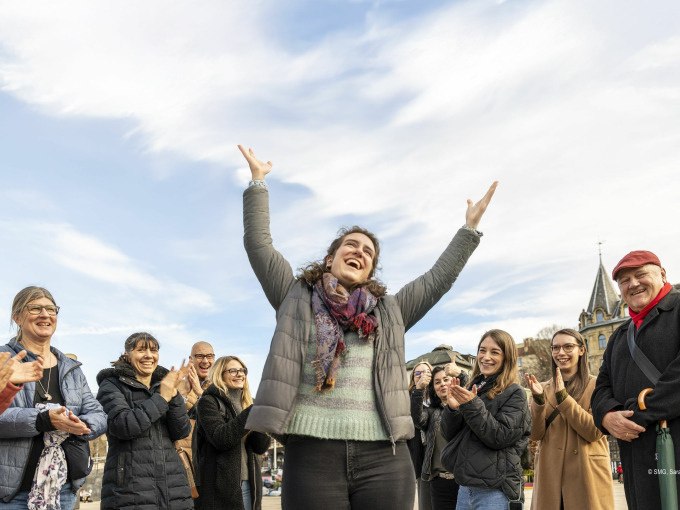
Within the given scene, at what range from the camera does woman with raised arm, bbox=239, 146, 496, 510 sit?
3275 mm

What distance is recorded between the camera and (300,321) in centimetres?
348

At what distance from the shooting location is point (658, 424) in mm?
4348

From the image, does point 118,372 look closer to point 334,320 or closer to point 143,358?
point 143,358

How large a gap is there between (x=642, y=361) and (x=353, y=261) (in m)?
2.14

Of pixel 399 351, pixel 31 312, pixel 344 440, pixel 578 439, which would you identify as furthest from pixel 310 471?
pixel 578 439

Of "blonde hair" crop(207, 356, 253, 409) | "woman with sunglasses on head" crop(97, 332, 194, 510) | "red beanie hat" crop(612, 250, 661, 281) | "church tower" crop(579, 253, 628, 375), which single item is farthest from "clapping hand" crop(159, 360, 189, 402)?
"church tower" crop(579, 253, 628, 375)

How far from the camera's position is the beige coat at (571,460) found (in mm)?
5891

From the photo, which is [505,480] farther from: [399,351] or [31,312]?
[31,312]

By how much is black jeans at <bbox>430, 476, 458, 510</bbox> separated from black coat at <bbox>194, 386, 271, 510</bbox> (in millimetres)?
1764

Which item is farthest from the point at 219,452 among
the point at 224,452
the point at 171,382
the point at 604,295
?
the point at 604,295

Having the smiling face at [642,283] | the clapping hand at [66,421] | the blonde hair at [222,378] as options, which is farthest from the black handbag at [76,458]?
the smiling face at [642,283]

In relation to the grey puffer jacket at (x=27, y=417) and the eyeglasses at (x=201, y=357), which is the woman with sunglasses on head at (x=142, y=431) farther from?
the eyeglasses at (x=201, y=357)

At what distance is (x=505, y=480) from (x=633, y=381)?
54.0 inches

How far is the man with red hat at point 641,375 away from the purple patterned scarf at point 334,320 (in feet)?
6.54
